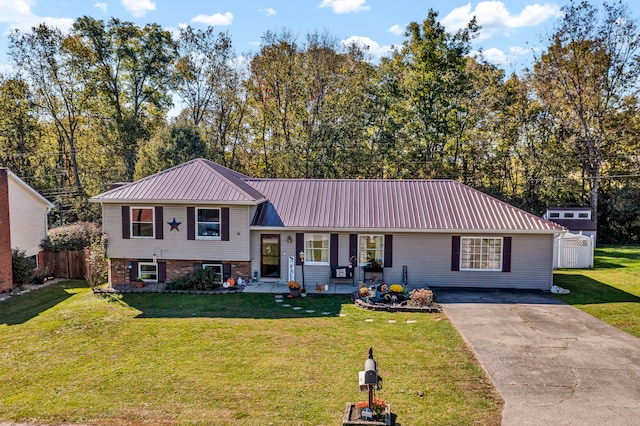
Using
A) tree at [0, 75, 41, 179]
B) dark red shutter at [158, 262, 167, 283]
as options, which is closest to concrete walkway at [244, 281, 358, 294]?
dark red shutter at [158, 262, 167, 283]

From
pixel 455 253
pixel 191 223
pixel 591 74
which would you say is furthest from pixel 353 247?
pixel 591 74

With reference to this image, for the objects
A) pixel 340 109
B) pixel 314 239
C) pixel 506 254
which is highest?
pixel 340 109

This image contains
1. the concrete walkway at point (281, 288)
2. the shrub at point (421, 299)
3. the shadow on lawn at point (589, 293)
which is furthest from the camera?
the concrete walkway at point (281, 288)

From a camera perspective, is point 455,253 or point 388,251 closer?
point 455,253

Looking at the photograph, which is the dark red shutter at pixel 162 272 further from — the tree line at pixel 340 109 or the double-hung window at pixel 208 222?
the tree line at pixel 340 109

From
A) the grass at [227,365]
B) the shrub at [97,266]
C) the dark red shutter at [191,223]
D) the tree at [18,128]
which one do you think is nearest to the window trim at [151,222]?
the dark red shutter at [191,223]

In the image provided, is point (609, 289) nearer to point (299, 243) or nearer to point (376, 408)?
point (299, 243)
